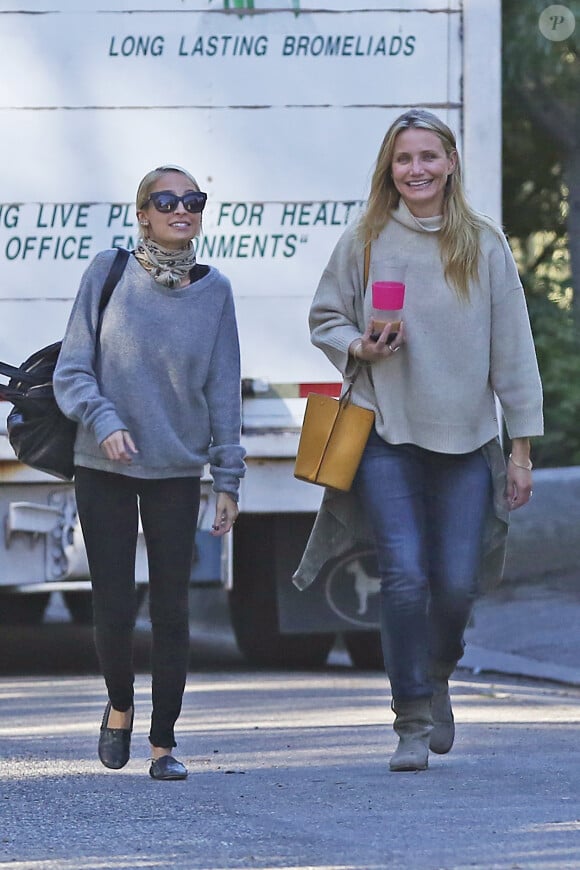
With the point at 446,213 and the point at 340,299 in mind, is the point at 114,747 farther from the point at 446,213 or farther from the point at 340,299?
the point at 446,213

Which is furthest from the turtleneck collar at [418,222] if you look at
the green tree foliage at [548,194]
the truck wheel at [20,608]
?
the truck wheel at [20,608]

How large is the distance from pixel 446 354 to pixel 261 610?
12.6ft

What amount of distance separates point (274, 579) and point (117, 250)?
3.61 metres

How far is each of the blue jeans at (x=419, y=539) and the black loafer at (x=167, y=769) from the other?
0.62 m

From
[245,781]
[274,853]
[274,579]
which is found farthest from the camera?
[274,579]

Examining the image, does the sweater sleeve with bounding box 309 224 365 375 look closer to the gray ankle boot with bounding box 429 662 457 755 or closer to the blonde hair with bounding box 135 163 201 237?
the blonde hair with bounding box 135 163 201 237

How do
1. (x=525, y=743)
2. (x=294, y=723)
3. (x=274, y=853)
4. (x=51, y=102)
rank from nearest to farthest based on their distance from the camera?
(x=274, y=853), (x=525, y=743), (x=294, y=723), (x=51, y=102)

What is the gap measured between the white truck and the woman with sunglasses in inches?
109

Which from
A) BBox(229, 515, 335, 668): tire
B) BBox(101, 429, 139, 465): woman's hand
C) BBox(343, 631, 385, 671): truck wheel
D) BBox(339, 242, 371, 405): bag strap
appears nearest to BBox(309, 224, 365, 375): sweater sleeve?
BBox(339, 242, 371, 405): bag strap

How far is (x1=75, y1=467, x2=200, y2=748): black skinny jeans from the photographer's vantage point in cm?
546

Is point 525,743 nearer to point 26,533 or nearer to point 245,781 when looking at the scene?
point 245,781

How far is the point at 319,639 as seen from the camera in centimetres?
954

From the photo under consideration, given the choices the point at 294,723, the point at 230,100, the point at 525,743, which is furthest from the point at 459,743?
the point at 230,100

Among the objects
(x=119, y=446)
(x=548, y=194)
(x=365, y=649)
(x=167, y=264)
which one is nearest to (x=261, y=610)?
(x=365, y=649)
